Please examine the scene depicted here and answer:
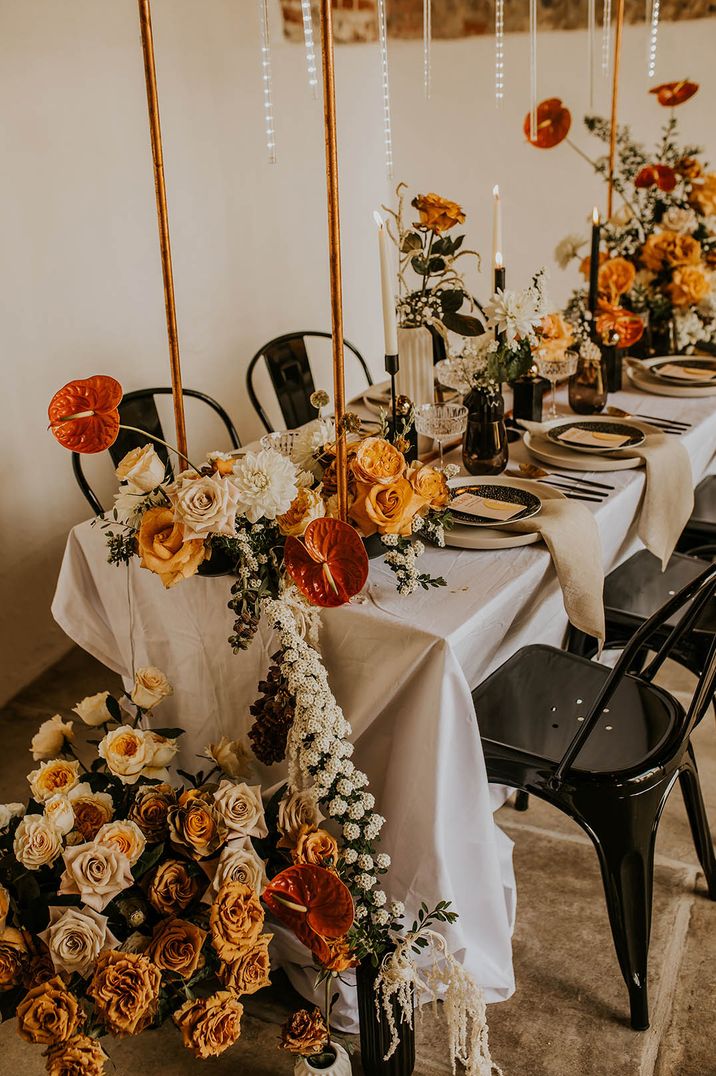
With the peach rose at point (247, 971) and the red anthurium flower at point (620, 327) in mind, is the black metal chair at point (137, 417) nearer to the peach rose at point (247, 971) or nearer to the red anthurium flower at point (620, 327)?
the red anthurium flower at point (620, 327)

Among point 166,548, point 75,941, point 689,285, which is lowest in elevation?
point 75,941

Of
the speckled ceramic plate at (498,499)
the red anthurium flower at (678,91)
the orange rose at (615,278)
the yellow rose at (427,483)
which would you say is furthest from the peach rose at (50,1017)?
the red anthurium flower at (678,91)

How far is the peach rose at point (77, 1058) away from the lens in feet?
4.21

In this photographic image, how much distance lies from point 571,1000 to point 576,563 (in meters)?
0.77

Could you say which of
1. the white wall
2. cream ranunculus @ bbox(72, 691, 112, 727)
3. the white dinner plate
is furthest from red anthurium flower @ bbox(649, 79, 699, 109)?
cream ranunculus @ bbox(72, 691, 112, 727)

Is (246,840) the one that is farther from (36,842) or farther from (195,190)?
(195,190)

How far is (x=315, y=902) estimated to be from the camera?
52.2 inches

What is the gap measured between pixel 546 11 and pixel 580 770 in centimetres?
396

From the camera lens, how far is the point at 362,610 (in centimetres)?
148

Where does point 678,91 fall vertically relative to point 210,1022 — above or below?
above

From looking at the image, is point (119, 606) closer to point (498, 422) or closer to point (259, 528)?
point (259, 528)

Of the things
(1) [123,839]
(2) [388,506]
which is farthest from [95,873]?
(2) [388,506]

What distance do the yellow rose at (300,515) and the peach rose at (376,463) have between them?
9cm

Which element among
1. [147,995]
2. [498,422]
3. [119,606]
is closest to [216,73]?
[498,422]
